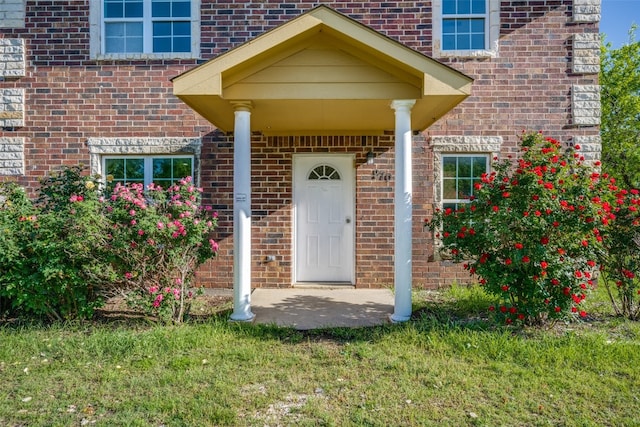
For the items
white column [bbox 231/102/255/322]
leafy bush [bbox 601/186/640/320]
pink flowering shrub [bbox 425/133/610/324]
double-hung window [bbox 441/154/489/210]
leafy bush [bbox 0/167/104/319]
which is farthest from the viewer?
double-hung window [bbox 441/154/489/210]

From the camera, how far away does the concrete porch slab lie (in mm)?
4867

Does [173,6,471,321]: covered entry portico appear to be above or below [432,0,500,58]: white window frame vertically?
below

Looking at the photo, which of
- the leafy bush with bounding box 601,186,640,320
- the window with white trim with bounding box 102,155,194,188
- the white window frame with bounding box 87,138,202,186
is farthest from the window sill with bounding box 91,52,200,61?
the leafy bush with bounding box 601,186,640,320

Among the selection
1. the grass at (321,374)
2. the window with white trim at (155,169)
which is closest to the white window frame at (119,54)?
the window with white trim at (155,169)

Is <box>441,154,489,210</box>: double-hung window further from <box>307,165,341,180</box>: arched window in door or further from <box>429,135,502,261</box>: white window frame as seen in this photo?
<box>307,165,341,180</box>: arched window in door

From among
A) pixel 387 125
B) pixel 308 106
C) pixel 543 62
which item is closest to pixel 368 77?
pixel 308 106

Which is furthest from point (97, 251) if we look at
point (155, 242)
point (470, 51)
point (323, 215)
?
point (470, 51)

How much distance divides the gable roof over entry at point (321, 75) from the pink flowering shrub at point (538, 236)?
124 cm

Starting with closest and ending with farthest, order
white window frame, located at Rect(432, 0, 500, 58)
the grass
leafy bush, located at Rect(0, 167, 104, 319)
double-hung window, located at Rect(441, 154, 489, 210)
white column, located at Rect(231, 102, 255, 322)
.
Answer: the grass < leafy bush, located at Rect(0, 167, 104, 319) < white column, located at Rect(231, 102, 255, 322) < white window frame, located at Rect(432, 0, 500, 58) < double-hung window, located at Rect(441, 154, 489, 210)

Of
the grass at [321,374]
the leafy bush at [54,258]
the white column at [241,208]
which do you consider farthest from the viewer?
the white column at [241,208]

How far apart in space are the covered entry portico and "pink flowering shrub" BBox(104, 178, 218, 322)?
603 millimetres

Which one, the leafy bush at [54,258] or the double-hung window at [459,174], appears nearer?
the leafy bush at [54,258]

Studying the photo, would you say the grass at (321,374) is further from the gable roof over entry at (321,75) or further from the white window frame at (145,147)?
the white window frame at (145,147)

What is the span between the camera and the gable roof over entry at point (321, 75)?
4336 mm
